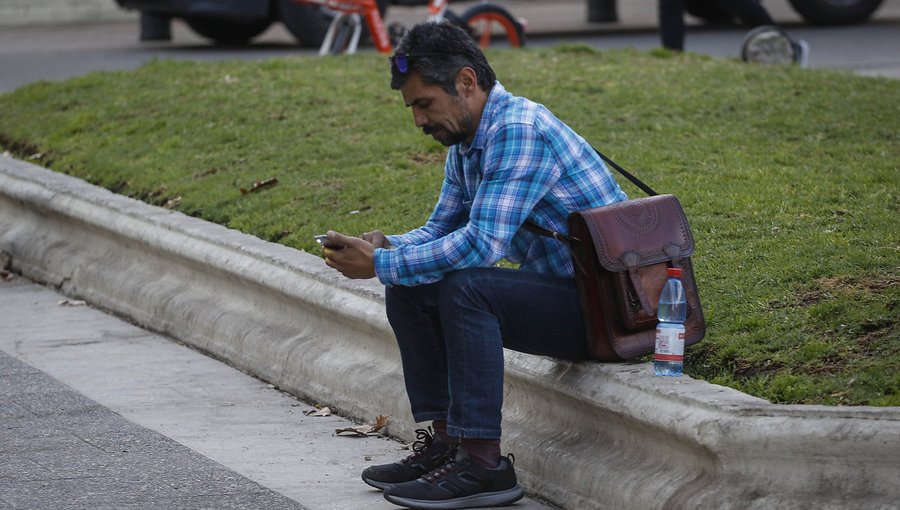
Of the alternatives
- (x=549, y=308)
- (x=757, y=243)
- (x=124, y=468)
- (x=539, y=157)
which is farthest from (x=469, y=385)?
(x=757, y=243)

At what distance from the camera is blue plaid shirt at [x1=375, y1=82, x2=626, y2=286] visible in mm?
4449

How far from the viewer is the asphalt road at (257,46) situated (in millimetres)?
14414

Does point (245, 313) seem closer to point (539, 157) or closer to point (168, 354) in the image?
point (168, 354)

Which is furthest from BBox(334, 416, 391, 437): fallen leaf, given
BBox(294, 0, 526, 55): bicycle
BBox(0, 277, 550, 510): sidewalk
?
BBox(294, 0, 526, 55): bicycle

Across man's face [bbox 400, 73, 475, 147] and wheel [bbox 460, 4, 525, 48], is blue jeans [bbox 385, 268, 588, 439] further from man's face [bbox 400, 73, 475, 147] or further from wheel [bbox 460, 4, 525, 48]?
wheel [bbox 460, 4, 525, 48]

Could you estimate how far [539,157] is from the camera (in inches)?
177

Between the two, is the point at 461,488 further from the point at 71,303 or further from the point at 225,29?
the point at 225,29

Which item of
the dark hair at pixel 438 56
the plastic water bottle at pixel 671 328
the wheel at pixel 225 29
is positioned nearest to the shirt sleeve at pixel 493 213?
the dark hair at pixel 438 56

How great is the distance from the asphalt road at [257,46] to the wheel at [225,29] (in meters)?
0.18

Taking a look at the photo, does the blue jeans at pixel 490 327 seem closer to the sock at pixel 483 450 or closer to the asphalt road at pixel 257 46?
the sock at pixel 483 450

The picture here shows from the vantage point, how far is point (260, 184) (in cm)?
777

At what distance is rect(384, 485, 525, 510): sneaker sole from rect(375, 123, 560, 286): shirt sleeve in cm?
63

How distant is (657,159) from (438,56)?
3.31m

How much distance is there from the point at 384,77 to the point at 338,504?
241 inches
